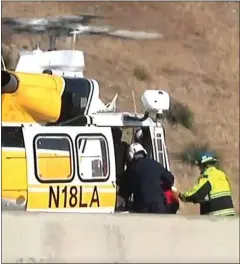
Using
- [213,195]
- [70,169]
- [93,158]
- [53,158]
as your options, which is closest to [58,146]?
[53,158]

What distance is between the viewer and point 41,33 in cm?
2436

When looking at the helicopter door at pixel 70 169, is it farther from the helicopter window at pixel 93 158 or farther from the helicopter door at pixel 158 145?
the helicopter door at pixel 158 145

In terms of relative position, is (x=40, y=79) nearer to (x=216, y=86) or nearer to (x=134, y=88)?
(x=134, y=88)

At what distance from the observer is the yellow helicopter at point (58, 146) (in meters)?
11.0

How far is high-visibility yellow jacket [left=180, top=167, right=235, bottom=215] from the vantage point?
11.3 metres

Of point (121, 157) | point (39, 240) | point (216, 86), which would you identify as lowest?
point (39, 240)

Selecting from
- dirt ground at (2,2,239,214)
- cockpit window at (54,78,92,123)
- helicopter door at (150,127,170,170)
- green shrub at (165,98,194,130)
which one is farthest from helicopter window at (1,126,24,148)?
green shrub at (165,98,194,130)

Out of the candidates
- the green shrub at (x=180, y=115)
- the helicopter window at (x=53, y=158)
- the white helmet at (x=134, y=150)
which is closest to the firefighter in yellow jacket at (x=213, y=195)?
the white helmet at (x=134, y=150)

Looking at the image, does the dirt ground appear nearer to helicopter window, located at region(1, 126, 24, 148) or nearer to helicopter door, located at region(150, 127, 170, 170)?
helicopter door, located at region(150, 127, 170, 170)

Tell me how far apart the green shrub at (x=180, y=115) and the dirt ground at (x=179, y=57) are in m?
0.28

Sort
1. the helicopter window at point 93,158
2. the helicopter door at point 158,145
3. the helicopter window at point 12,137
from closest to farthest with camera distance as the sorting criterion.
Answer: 1. the helicopter window at point 12,137
2. the helicopter window at point 93,158
3. the helicopter door at point 158,145

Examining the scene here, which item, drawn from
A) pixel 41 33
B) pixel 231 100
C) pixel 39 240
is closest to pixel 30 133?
pixel 39 240

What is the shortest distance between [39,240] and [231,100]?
22.6m

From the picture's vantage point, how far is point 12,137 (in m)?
11.1
